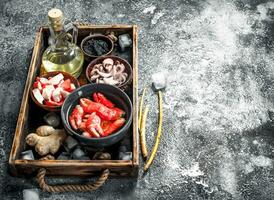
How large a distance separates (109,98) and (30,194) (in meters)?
0.71

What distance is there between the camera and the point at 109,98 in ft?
7.69

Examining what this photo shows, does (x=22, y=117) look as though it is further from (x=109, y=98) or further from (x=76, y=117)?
(x=109, y=98)

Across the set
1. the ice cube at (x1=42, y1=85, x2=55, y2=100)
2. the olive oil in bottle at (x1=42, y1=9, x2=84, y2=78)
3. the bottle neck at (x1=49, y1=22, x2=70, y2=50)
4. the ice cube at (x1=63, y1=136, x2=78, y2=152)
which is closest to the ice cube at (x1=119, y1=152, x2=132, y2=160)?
the ice cube at (x1=63, y1=136, x2=78, y2=152)

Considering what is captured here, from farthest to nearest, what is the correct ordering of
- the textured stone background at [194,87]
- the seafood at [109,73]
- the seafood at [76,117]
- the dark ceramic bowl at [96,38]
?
the dark ceramic bowl at [96,38]
the seafood at [109,73]
the textured stone background at [194,87]
the seafood at [76,117]

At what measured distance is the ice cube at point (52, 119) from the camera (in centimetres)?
232

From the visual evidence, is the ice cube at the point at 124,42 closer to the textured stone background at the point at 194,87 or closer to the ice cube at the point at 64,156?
the textured stone background at the point at 194,87

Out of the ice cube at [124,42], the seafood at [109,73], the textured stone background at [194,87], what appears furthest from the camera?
the ice cube at [124,42]

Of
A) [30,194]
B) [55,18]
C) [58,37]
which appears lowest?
[30,194]

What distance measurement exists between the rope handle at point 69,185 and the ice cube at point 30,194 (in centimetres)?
12

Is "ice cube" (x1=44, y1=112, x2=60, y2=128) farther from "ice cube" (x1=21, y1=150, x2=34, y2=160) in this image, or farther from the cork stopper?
the cork stopper

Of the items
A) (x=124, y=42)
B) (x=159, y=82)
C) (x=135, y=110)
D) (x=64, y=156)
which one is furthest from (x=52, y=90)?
(x=159, y=82)

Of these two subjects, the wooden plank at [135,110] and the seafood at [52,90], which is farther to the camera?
the seafood at [52,90]

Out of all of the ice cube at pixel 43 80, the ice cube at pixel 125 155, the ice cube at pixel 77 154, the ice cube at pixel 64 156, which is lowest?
the ice cube at pixel 64 156

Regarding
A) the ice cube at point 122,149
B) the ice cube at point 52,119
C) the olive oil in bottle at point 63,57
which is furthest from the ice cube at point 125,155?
the olive oil in bottle at point 63,57
